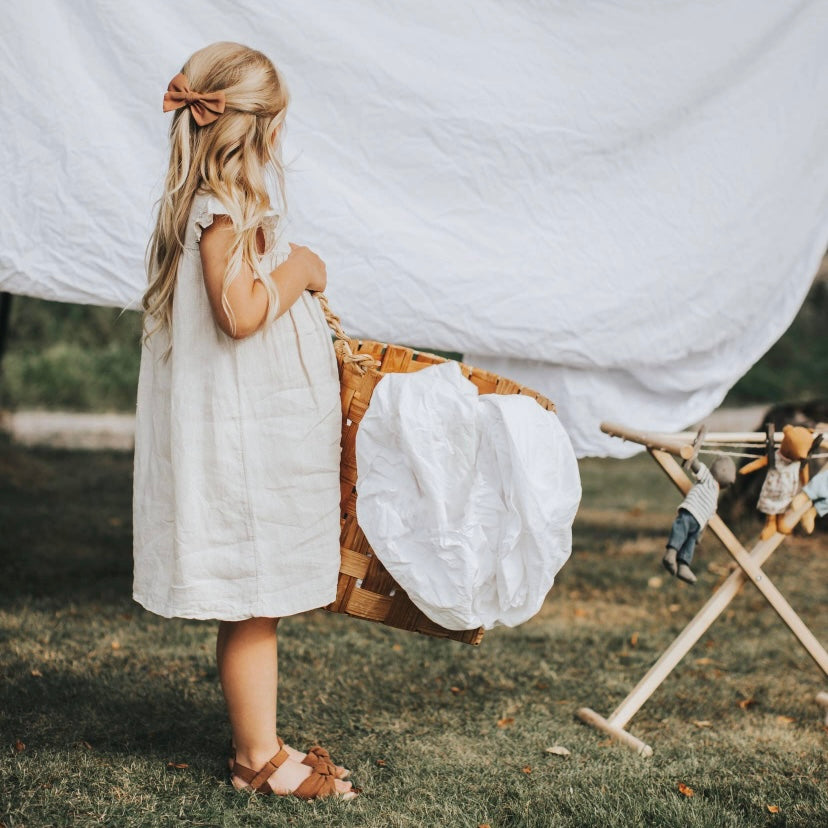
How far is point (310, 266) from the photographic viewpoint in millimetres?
2023

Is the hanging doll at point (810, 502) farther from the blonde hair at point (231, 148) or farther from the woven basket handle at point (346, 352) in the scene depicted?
the blonde hair at point (231, 148)

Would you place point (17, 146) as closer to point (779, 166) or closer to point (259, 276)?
point (259, 276)

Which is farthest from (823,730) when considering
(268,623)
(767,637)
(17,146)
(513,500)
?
(17,146)

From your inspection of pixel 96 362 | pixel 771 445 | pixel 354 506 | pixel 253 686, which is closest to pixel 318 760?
pixel 253 686

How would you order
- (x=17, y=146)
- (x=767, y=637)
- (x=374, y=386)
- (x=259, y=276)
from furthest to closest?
(x=767, y=637) → (x=17, y=146) → (x=374, y=386) → (x=259, y=276)

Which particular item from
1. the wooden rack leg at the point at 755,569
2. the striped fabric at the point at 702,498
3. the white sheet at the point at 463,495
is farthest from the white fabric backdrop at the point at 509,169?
the white sheet at the point at 463,495

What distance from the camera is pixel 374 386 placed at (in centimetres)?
206

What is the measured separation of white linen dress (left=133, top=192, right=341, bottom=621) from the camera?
195cm

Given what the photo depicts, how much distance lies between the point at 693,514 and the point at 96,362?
9.70 meters

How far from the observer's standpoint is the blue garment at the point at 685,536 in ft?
7.47

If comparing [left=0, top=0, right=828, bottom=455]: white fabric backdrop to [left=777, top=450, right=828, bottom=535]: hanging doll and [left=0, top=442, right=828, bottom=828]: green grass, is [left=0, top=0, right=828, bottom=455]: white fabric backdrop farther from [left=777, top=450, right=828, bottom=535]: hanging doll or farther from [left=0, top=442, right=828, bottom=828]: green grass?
[left=0, top=442, right=828, bottom=828]: green grass

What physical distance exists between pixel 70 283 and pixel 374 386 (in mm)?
831

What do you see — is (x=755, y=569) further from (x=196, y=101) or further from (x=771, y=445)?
(x=196, y=101)

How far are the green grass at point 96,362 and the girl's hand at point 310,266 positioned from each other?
849cm
